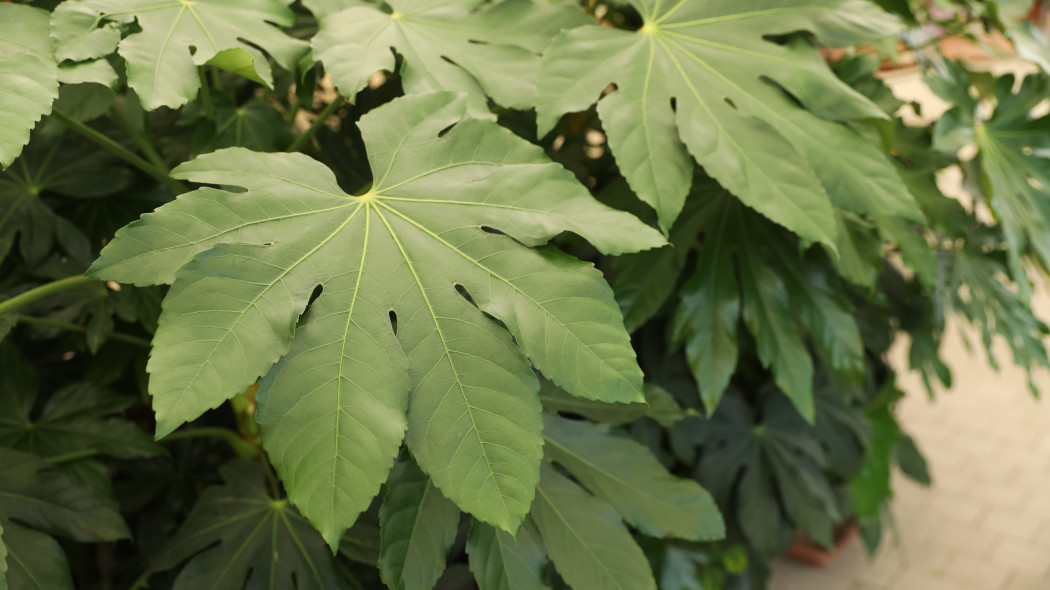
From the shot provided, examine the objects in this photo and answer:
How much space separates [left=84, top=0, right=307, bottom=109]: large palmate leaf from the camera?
2.17 ft

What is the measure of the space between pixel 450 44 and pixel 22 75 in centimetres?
39

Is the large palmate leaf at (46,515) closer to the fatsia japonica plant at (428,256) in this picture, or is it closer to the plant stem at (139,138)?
the fatsia japonica plant at (428,256)

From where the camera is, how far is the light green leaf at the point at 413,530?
0.69 metres

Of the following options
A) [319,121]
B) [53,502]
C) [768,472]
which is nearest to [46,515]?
[53,502]

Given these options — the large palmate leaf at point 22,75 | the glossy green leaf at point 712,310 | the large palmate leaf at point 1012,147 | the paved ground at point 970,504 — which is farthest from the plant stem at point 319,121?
the paved ground at point 970,504

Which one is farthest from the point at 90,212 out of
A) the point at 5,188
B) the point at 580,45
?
the point at 580,45

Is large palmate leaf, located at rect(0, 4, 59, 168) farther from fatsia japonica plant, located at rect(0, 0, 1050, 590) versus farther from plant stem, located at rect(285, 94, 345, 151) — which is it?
plant stem, located at rect(285, 94, 345, 151)

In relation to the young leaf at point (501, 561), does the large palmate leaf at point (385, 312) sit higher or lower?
higher

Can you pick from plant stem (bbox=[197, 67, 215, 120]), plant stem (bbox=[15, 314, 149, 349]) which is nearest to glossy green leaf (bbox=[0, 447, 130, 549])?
plant stem (bbox=[15, 314, 149, 349])

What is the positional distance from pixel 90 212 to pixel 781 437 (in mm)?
1319

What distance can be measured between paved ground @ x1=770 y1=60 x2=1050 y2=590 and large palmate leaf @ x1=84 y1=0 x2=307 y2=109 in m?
1.43

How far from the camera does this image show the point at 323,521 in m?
0.55

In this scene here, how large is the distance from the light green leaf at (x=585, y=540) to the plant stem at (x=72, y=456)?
0.53 metres

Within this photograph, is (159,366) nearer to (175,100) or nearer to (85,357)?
(175,100)
